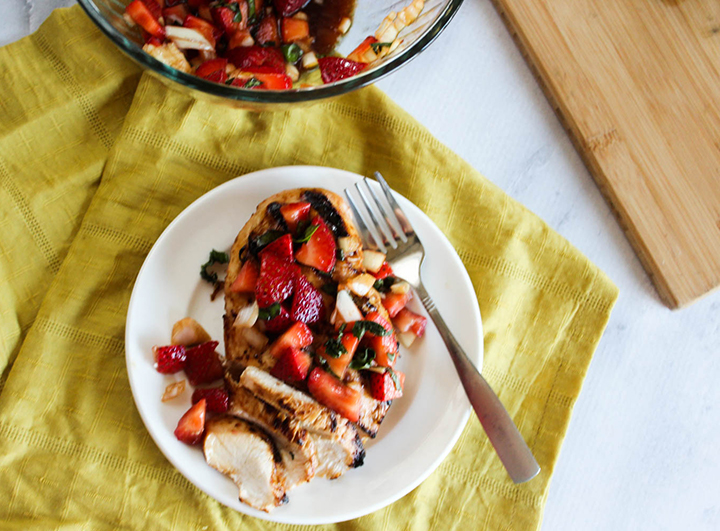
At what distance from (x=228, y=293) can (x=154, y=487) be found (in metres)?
0.73

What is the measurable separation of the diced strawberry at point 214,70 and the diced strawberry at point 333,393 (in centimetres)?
90

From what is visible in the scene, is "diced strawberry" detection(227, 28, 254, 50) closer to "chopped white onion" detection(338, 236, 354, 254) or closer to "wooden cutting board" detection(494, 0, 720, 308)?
"chopped white onion" detection(338, 236, 354, 254)

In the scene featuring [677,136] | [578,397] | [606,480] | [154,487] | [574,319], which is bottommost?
[606,480]

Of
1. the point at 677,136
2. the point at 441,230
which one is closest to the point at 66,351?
the point at 441,230

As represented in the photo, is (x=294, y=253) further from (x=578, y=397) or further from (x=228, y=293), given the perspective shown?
(x=578, y=397)

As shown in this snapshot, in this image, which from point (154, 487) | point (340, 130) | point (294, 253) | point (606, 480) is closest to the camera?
point (294, 253)

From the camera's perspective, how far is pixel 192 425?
1964 millimetres

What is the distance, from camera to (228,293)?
2.02 m

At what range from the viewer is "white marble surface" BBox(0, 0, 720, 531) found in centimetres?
241

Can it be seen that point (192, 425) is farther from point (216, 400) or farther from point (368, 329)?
point (368, 329)

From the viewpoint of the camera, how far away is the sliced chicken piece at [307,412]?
1.87m

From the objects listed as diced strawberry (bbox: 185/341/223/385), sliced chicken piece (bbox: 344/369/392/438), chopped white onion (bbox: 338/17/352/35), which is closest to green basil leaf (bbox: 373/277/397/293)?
sliced chicken piece (bbox: 344/369/392/438)

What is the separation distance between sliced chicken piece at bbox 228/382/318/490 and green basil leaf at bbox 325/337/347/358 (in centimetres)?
23

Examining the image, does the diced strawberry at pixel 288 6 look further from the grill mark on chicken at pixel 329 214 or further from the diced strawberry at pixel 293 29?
the grill mark on chicken at pixel 329 214
